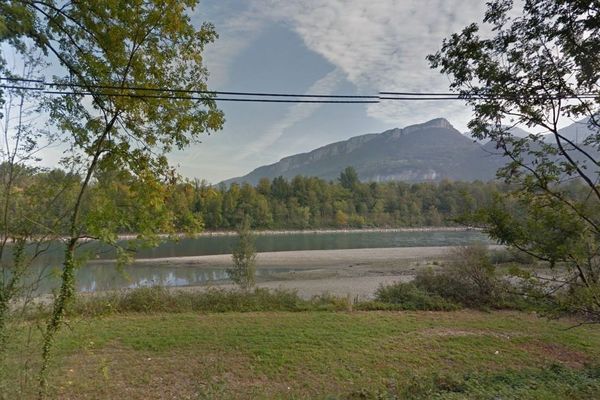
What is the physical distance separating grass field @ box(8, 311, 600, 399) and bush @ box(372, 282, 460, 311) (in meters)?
1.15

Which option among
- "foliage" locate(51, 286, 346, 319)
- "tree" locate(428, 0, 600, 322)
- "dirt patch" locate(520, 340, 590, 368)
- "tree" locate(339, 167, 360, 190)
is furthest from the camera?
"tree" locate(339, 167, 360, 190)

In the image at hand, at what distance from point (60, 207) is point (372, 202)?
121472mm

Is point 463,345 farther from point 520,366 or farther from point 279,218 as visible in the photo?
point 279,218

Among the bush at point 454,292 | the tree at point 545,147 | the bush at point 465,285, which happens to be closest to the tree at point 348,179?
the bush at point 465,285

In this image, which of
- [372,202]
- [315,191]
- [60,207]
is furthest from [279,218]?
[60,207]

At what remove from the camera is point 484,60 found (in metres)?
4.36

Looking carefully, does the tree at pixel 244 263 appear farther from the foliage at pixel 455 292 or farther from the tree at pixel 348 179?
the tree at pixel 348 179

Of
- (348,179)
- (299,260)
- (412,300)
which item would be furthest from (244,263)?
(348,179)

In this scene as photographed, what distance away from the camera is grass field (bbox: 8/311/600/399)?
17.8 ft

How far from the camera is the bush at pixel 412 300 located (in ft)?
40.7

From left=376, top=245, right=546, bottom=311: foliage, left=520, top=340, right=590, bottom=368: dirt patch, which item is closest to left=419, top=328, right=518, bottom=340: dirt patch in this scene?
left=520, top=340, right=590, bottom=368: dirt patch

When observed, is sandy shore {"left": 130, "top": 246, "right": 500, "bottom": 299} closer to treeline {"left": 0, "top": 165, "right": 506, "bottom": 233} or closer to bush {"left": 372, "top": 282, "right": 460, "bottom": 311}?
treeline {"left": 0, "top": 165, "right": 506, "bottom": 233}

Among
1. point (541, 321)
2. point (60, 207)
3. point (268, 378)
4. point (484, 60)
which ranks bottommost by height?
point (541, 321)

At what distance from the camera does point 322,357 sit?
7434 mm
